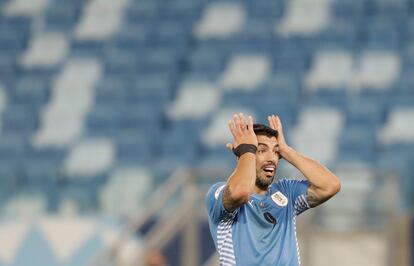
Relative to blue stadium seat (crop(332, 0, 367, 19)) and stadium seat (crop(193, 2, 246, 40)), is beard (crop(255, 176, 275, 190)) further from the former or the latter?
stadium seat (crop(193, 2, 246, 40))

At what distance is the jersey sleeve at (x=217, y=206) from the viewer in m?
5.64

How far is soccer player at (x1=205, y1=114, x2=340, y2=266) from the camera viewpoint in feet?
18.2

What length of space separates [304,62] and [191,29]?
1.77m

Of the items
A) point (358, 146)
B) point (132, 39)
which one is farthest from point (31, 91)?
point (358, 146)

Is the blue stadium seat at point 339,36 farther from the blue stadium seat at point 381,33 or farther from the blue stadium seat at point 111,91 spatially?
the blue stadium seat at point 111,91

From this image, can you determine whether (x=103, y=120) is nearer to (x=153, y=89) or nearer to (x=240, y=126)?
(x=153, y=89)

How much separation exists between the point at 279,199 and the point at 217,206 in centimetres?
33

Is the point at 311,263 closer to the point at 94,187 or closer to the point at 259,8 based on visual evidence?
the point at 94,187

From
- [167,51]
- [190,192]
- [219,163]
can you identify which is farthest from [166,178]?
[167,51]

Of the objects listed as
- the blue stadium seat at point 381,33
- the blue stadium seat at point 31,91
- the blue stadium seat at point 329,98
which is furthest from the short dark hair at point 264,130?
the blue stadium seat at point 31,91

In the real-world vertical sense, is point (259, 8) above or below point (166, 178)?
above

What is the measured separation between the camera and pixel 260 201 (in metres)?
5.74

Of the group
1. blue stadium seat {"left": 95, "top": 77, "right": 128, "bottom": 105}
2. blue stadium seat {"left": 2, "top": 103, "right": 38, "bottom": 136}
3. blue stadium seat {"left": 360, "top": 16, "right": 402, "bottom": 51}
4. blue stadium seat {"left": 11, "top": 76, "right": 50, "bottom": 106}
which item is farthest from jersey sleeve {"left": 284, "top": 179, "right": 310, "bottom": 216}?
blue stadium seat {"left": 11, "top": 76, "right": 50, "bottom": 106}

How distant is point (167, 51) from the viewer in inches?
596
